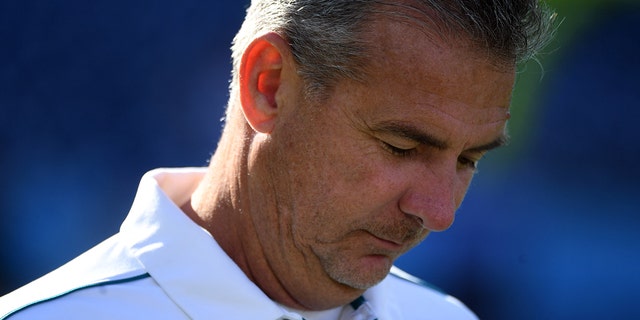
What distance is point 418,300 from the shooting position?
2219 millimetres

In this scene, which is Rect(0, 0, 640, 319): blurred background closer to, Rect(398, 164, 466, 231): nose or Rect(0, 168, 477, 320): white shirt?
Rect(0, 168, 477, 320): white shirt

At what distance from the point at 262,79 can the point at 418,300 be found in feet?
2.50

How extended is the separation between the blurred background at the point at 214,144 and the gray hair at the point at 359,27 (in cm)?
169

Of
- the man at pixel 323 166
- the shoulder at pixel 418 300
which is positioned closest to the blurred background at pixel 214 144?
the shoulder at pixel 418 300

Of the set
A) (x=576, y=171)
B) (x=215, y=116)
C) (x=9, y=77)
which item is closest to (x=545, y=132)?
(x=576, y=171)

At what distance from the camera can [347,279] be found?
1.78 m

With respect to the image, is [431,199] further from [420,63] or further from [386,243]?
[420,63]

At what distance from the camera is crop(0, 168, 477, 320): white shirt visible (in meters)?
1.68

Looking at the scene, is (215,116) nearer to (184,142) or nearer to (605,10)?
(184,142)

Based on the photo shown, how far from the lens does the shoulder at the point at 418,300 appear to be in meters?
2.14

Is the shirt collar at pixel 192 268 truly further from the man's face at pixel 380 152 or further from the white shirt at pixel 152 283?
the man's face at pixel 380 152

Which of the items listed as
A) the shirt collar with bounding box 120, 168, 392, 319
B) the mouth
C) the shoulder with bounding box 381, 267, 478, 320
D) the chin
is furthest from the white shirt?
the shoulder with bounding box 381, 267, 478, 320

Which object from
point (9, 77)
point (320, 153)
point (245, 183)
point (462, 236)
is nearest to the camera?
point (320, 153)

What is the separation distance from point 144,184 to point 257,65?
1.26 ft
